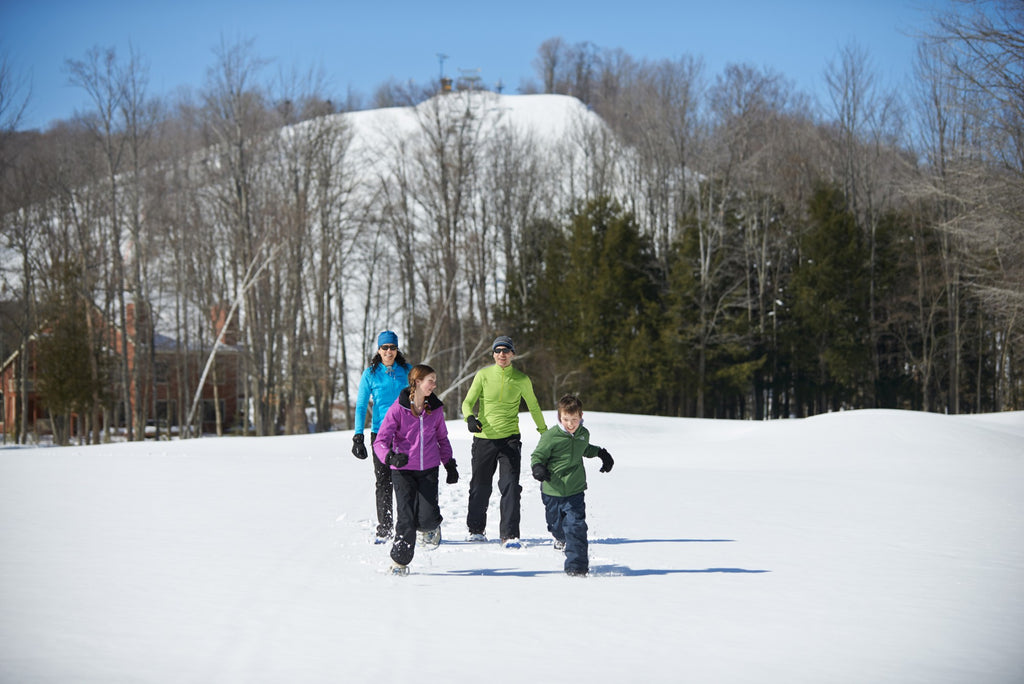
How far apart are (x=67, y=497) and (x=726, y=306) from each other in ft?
115

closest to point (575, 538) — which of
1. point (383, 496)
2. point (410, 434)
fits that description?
point (410, 434)

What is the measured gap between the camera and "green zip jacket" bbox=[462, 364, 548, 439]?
8828mm

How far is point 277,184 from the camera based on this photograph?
157 feet

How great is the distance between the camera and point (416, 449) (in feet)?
24.9

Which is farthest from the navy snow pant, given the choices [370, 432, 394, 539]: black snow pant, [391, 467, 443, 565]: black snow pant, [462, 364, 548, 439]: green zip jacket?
[370, 432, 394, 539]: black snow pant

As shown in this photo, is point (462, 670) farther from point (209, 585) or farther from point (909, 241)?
point (909, 241)

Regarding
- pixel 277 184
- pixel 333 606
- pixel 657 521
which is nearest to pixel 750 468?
pixel 657 521

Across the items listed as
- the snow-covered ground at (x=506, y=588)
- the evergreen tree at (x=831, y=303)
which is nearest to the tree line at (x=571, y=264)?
the evergreen tree at (x=831, y=303)

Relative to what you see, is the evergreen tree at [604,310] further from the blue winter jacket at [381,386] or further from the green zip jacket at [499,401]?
the blue winter jacket at [381,386]

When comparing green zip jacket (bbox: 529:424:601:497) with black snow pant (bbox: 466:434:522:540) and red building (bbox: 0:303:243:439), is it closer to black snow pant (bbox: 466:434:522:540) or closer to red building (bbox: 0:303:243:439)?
black snow pant (bbox: 466:434:522:540)

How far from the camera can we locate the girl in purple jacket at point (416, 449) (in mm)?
7488

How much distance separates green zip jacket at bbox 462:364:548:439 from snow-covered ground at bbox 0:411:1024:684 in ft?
3.72

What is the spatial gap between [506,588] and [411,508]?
106 centimetres

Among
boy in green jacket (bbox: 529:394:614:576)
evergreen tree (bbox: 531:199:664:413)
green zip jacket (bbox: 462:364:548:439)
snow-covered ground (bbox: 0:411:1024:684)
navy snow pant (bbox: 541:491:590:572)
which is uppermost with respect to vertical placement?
evergreen tree (bbox: 531:199:664:413)
